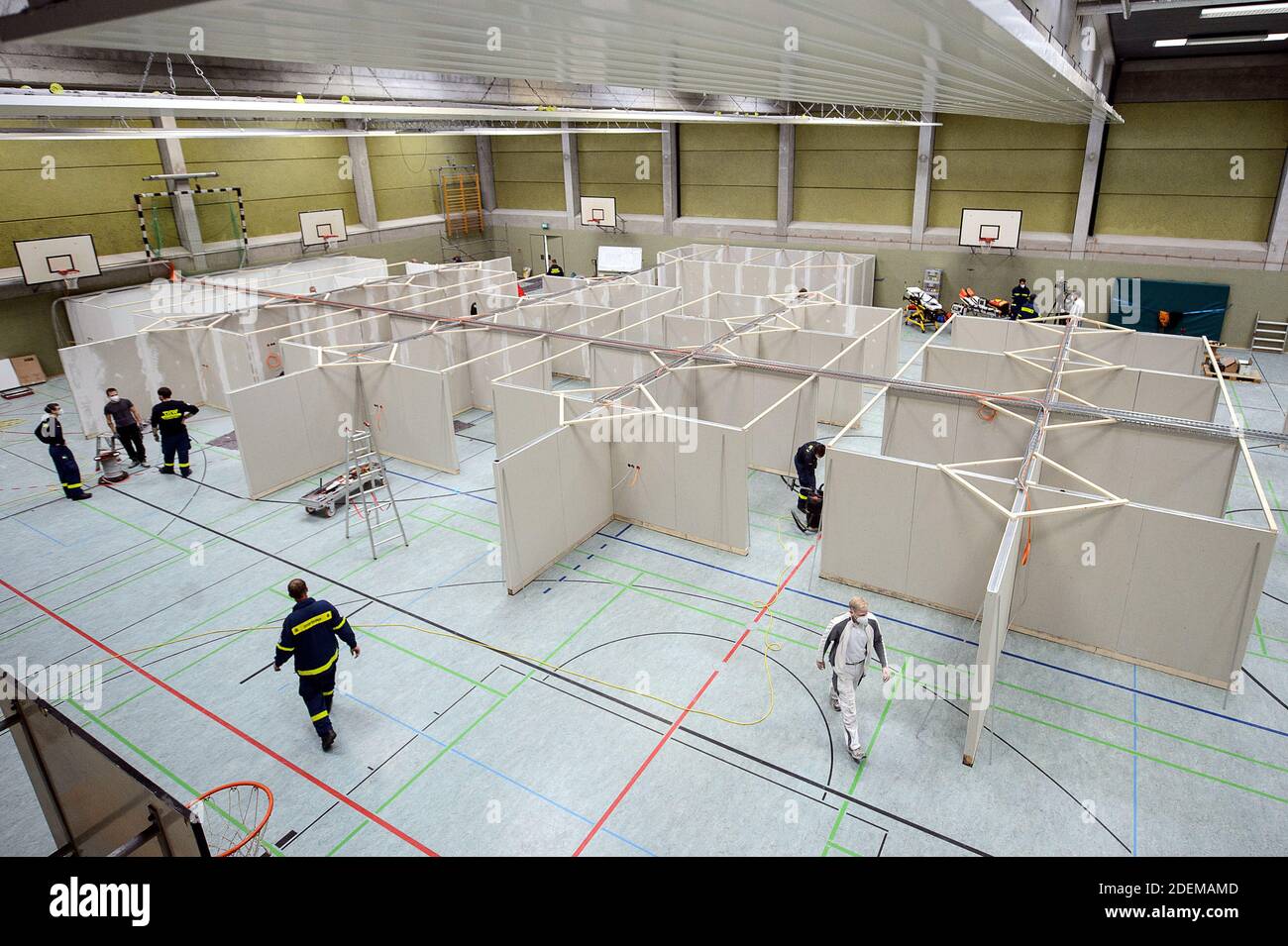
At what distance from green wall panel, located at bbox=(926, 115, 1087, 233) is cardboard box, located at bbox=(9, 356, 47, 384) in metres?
25.4

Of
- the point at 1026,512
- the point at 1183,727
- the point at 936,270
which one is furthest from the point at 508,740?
the point at 936,270

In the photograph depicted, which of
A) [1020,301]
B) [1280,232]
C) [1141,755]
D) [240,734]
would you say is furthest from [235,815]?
[1280,232]

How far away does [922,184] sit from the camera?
22344 mm

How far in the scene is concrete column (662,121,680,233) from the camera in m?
26.2

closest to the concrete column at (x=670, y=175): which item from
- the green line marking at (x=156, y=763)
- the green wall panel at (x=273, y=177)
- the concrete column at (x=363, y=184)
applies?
the concrete column at (x=363, y=184)

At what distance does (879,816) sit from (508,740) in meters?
3.50

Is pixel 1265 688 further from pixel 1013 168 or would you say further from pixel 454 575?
pixel 1013 168

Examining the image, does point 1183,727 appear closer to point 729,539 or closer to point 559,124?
point 729,539

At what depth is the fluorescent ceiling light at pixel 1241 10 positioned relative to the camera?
11188mm

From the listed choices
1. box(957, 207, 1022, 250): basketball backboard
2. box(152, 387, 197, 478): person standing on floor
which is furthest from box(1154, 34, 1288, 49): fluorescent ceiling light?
box(152, 387, 197, 478): person standing on floor

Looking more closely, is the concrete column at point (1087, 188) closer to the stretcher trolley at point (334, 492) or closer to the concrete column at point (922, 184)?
the concrete column at point (922, 184)

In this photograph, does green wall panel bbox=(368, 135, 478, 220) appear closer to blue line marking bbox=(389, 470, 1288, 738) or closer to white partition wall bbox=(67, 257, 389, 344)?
white partition wall bbox=(67, 257, 389, 344)

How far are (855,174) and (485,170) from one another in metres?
15.3

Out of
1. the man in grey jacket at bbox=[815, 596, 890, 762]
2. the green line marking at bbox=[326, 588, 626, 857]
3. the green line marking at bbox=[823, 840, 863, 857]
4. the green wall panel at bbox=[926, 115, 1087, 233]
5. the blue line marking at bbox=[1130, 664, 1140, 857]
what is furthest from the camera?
the green wall panel at bbox=[926, 115, 1087, 233]
